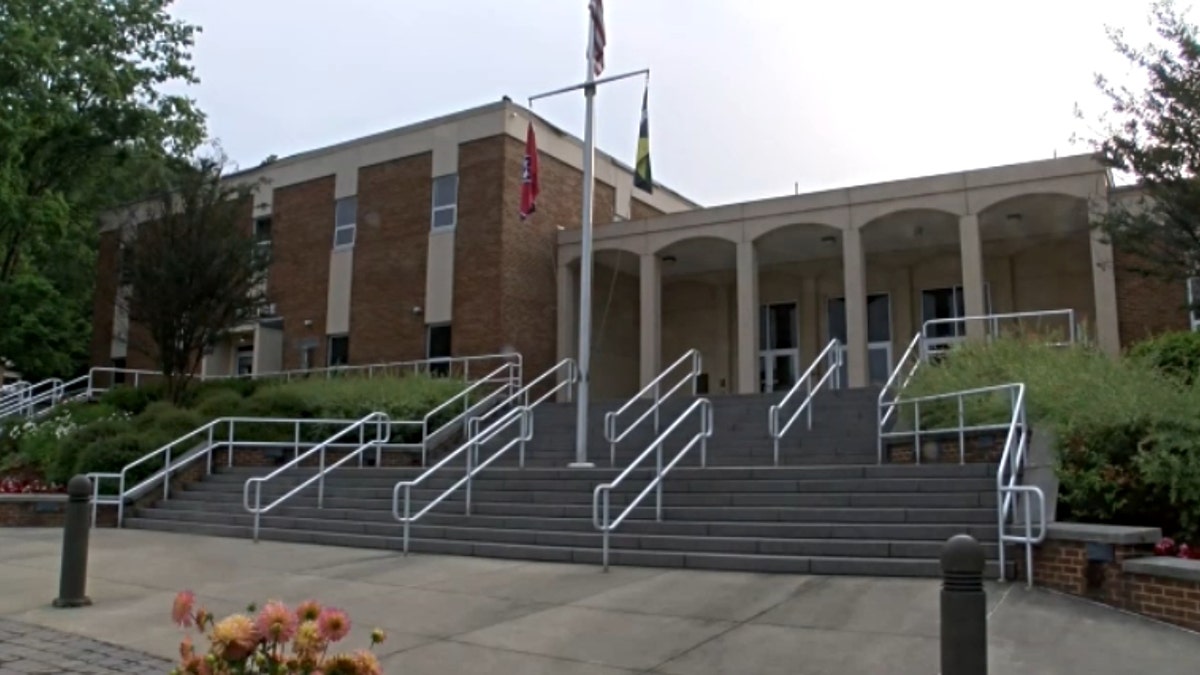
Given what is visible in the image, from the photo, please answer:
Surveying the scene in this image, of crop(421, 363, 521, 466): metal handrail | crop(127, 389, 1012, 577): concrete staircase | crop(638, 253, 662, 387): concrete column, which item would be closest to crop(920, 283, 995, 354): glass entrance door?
crop(638, 253, 662, 387): concrete column

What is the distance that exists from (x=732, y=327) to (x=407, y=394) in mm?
11111

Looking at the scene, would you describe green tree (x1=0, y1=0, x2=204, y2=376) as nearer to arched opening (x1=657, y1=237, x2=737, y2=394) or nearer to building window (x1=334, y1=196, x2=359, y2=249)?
building window (x1=334, y1=196, x2=359, y2=249)

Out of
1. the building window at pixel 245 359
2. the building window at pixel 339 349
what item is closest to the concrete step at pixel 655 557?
the building window at pixel 339 349

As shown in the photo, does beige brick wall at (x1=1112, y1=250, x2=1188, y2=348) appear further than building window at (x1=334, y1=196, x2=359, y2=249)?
No

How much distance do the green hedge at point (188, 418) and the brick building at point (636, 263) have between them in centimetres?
434

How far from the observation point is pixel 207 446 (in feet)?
54.1

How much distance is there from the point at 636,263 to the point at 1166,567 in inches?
781

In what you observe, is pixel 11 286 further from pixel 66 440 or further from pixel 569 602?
pixel 569 602

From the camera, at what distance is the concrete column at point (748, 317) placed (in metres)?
21.8

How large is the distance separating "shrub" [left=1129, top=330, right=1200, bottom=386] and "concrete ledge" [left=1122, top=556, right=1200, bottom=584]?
6.56 m

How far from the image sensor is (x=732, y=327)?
27.6 meters

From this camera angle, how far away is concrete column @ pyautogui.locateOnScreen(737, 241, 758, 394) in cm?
2178

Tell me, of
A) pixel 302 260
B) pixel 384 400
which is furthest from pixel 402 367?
pixel 384 400

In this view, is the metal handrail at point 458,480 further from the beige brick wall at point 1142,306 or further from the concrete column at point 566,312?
the beige brick wall at point 1142,306
